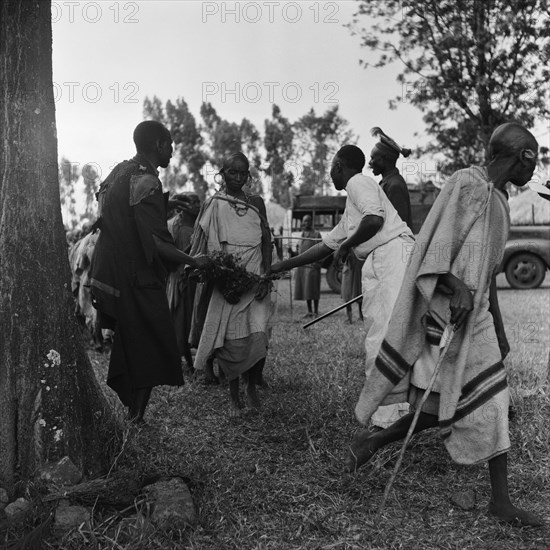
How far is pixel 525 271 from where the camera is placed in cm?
1673

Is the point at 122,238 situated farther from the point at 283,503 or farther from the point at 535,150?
the point at 535,150

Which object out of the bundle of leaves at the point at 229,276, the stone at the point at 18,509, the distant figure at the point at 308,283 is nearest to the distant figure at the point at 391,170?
the bundle of leaves at the point at 229,276

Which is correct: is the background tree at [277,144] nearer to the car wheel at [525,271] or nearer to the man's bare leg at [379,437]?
the car wheel at [525,271]

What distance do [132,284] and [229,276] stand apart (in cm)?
112

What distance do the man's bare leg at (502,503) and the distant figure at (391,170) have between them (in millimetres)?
2251

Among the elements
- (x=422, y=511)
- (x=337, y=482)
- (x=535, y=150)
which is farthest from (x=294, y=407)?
(x=535, y=150)

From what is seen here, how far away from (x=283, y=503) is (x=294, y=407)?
5.42 ft

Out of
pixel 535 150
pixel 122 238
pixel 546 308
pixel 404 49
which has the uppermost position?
pixel 404 49

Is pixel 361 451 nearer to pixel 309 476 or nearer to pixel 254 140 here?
pixel 309 476

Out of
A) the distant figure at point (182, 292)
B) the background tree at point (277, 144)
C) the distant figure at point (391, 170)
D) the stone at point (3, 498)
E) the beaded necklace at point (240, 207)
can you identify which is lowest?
the stone at point (3, 498)

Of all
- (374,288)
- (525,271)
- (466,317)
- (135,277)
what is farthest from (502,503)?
(525,271)

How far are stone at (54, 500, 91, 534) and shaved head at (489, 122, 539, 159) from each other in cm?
243

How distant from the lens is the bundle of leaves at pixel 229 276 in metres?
4.92

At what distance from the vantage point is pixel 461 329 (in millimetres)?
3119
